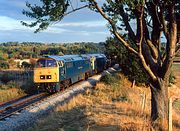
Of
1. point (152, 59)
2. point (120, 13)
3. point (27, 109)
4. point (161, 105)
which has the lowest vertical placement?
point (27, 109)

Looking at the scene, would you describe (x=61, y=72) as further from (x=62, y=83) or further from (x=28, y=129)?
(x=28, y=129)

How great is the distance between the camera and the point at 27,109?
1966cm

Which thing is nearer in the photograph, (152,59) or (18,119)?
(152,59)

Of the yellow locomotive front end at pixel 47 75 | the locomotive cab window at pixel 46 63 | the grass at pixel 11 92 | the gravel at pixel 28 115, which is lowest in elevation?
the grass at pixel 11 92

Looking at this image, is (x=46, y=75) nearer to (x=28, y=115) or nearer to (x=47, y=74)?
(x=47, y=74)

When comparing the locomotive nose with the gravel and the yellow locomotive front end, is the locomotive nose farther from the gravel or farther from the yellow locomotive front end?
the gravel

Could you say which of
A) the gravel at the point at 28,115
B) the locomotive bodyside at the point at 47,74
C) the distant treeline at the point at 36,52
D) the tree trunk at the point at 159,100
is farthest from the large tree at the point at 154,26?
the distant treeline at the point at 36,52

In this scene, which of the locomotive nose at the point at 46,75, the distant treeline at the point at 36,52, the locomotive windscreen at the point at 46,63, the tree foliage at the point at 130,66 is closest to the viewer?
the locomotive nose at the point at 46,75

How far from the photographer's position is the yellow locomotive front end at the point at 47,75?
27.3m

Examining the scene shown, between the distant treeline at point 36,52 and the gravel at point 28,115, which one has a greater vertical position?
the distant treeline at point 36,52

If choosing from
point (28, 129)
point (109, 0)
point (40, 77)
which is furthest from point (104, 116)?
point (40, 77)

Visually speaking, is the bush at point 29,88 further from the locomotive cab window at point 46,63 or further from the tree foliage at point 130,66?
the tree foliage at point 130,66

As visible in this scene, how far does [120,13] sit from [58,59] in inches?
653

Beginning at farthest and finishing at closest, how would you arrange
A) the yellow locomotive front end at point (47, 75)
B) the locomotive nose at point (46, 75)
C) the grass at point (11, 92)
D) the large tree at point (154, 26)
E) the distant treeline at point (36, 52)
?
the distant treeline at point (36, 52) → the locomotive nose at point (46, 75) → the yellow locomotive front end at point (47, 75) → the grass at point (11, 92) → the large tree at point (154, 26)
